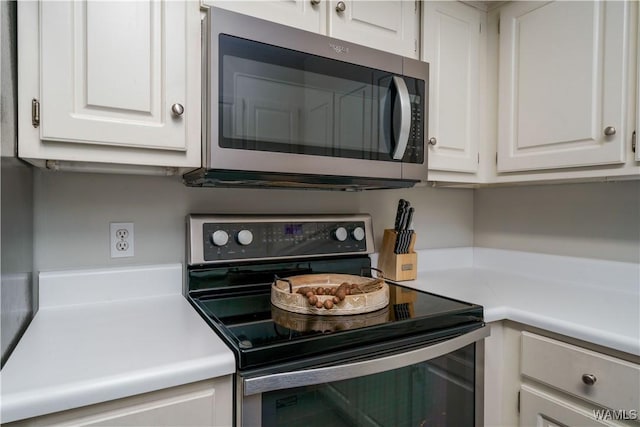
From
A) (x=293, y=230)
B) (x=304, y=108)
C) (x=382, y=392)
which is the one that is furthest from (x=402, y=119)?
(x=382, y=392)

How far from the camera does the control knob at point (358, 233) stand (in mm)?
1498

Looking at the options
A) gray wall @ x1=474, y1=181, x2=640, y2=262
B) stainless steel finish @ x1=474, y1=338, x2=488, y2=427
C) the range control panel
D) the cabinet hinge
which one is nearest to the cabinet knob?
the cabinet hinge

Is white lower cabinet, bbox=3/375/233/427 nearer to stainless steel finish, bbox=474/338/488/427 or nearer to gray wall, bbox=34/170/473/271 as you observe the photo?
gray wall, bbox=34/170/473/271

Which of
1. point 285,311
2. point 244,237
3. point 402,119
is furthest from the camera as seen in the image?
point 244,237

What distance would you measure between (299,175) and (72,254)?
0.74 meters

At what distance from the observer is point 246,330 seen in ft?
2.90

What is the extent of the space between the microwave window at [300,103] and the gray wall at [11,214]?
Answer: 43 cm

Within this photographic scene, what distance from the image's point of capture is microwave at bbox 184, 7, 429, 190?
0.96 m

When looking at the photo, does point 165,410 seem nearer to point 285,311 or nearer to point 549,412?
point 285,311

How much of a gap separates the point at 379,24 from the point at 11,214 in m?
1.18

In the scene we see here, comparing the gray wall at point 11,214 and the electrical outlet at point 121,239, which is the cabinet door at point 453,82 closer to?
the electrical outlet at point 121,239

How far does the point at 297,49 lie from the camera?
1.05m

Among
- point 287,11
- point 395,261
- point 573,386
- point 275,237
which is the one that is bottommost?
point 573,386

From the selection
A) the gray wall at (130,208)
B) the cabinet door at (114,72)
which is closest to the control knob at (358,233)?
the gray wall at (130,208)
